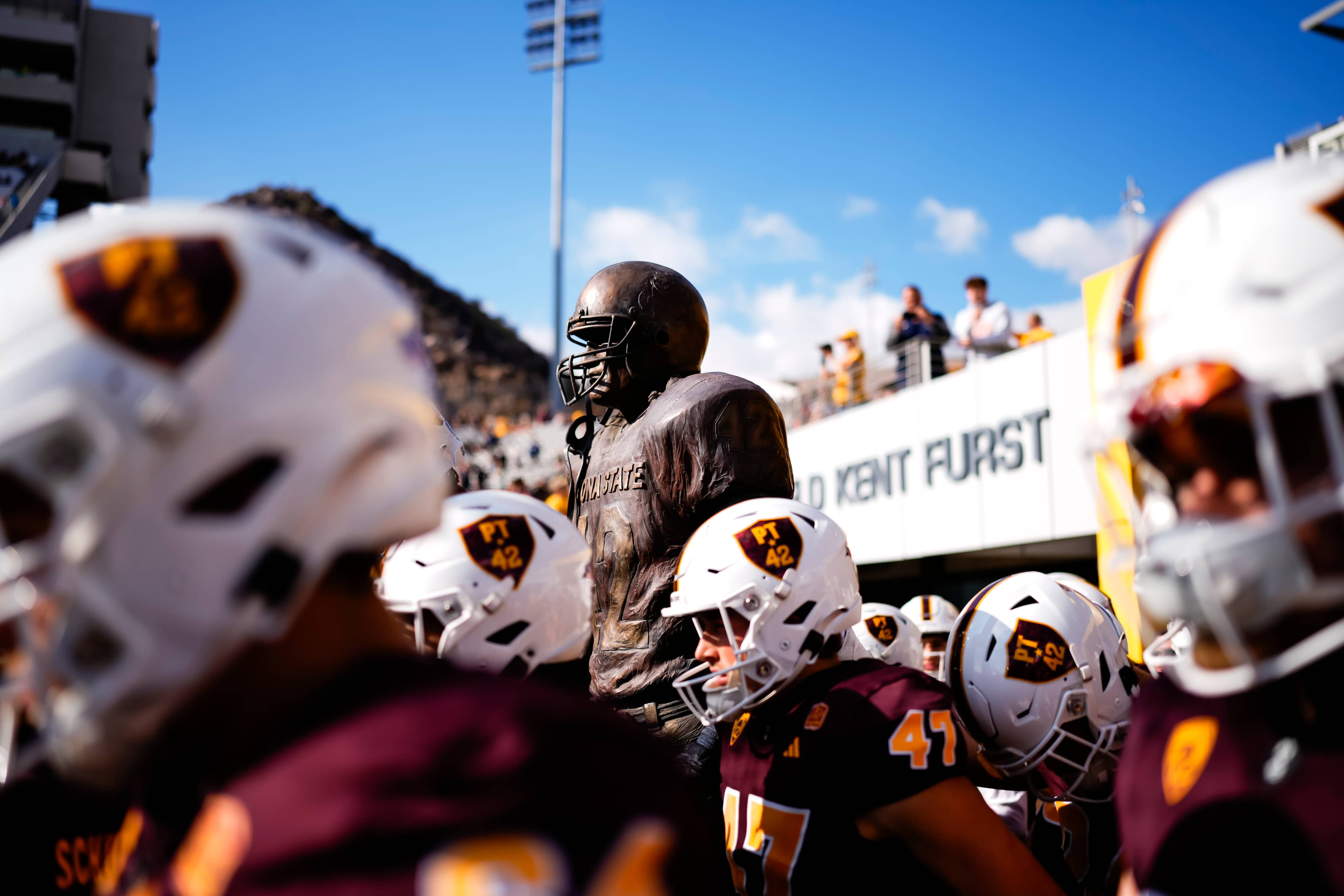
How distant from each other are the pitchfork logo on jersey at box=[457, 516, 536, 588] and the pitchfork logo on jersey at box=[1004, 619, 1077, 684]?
59.5 inches

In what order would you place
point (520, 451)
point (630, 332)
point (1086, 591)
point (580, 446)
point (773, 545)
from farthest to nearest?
point (520, 451) → point (580, 446) → point (630, 332) → point (1086, 591) → point (773, 545)

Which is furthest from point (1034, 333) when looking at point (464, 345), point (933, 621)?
point (464, 345)

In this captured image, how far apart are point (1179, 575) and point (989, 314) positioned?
401 inches

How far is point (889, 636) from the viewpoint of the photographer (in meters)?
4.70

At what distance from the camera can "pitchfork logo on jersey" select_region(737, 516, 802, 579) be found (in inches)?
109

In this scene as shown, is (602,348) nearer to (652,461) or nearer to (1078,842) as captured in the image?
(652,461)

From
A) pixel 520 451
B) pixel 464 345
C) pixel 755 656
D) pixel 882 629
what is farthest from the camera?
pixel 464 345

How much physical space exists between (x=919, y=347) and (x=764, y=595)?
9.17 m

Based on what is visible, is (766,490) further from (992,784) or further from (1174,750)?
(1174,750)

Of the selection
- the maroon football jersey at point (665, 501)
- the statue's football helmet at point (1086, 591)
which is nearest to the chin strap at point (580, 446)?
the maroon football jersey at point (665, 501)

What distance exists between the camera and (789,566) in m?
2.79

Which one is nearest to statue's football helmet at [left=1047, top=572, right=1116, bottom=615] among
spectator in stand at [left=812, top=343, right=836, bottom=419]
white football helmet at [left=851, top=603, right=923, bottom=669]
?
white football helmet at [left=851, top=603, right=923, bottom=669]

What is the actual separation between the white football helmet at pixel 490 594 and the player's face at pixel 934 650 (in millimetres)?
3301

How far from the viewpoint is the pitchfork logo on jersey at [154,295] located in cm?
110
